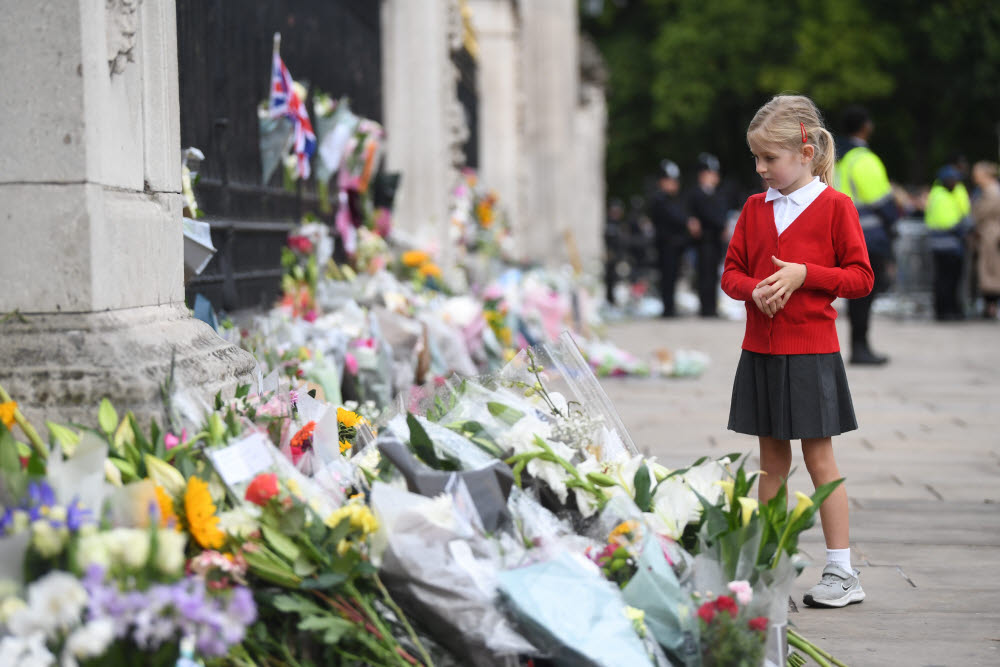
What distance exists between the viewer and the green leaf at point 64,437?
2.88 m

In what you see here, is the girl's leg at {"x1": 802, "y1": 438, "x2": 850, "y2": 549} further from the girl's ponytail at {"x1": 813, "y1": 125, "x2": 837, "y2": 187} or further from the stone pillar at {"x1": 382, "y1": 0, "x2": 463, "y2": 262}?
the stone pillar at {"x1": 382, "y1": 0, "x2": 463, "y2": 262}

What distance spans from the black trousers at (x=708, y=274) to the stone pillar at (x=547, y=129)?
8.72 ft

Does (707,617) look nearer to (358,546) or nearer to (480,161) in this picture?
Answer: (358,546)

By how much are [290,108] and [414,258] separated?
2487mm

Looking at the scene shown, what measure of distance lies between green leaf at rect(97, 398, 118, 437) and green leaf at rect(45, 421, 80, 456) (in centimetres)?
6

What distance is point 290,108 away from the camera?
6.68 m

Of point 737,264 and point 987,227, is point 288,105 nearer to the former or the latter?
point 737,264

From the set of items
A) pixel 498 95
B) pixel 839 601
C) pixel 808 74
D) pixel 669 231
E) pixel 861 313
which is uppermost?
pixel 808 74

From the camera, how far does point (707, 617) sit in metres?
2.81

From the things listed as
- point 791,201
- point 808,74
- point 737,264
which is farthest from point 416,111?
point 808,74

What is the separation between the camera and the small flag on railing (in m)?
6.59

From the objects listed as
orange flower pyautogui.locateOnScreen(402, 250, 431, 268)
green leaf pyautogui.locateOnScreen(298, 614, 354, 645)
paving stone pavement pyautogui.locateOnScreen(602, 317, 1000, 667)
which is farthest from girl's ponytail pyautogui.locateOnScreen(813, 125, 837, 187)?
orange flower pyautogui.locateOnScreen(402, 250, 431, 268)

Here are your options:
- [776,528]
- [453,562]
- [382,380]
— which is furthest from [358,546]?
[382,380]

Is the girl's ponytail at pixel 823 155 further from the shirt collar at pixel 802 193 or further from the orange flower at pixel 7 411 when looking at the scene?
the orange flower at pixel 7 411
